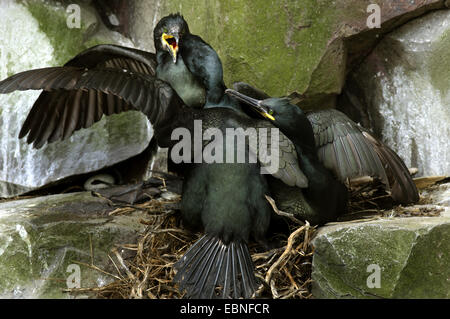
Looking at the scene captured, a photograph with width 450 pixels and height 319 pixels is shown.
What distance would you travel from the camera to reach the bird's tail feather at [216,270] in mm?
2701

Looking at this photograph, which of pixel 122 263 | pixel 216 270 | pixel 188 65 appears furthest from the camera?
pixel 188 65

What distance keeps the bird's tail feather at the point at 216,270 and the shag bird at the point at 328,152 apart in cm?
41

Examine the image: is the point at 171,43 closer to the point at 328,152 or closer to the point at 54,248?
the point at 328,152

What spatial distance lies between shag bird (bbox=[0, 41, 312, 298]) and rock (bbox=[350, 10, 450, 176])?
1070 mm

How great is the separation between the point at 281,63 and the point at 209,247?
4.47 feet

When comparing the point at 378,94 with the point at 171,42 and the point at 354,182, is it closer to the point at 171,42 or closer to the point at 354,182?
the point at 354,182

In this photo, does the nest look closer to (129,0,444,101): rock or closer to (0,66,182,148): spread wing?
(0,66,182,148): spread wing

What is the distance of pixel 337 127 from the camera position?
3.34m

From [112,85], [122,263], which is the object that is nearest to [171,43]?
[112,85]

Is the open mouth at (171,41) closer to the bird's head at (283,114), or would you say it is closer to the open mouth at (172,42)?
the open mouth at (172,42)

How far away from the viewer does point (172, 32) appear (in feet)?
12.1

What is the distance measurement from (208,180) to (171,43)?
1.07 meters

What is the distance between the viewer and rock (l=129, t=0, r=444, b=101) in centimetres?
373
